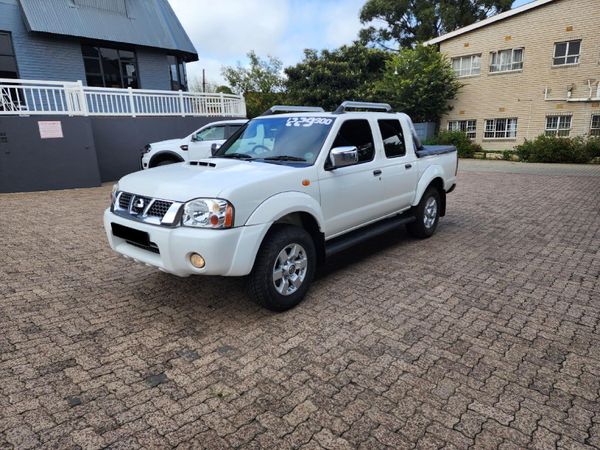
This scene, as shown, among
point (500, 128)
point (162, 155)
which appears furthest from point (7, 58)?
point (500, 128)

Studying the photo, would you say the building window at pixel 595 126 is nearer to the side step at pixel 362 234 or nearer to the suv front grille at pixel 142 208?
the side step at pixel 362 234

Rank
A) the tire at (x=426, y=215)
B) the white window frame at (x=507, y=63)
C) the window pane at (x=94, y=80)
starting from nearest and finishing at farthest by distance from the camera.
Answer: the tire at (x=426, y=215), the window pane at (x=94, y=80), the white window frame at (x=507, y=63)

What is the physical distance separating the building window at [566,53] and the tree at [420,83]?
4.90 meters

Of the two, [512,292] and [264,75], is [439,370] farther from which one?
[264,75]

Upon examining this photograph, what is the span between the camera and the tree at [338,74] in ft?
83.0

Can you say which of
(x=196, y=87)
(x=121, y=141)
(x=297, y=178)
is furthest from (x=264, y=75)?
(x=297, y=178)

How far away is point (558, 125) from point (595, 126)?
5.20 ft

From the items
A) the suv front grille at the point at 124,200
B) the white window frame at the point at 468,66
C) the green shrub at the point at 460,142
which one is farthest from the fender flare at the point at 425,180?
the white window frame at the point at 468,66

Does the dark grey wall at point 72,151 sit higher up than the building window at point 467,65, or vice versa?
the building window at point 467,65

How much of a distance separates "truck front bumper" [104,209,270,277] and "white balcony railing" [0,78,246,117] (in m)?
9.54

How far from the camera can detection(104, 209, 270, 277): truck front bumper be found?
123 inches

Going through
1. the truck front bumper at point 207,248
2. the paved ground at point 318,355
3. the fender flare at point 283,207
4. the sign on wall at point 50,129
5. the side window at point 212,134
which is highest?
the sign on wall at point 50,129

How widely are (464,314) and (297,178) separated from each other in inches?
80.7

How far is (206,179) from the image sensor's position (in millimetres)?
3457
